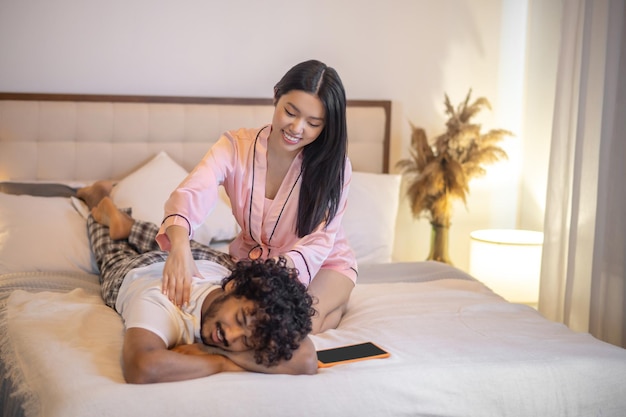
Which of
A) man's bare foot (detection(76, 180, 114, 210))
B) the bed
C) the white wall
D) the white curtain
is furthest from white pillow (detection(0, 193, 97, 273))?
the white curtain

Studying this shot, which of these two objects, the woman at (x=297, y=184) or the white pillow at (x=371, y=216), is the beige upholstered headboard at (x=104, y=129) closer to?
the white pillow at (x=371, y=216)

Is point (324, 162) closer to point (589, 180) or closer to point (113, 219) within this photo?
point (113, 219)

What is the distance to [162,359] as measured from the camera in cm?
173

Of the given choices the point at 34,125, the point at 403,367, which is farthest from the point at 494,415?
the point at 34,125

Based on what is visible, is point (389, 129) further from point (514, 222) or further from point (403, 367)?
point (403, 367)

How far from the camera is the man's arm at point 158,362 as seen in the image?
171 cm

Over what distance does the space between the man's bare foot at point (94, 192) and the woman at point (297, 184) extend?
100cm

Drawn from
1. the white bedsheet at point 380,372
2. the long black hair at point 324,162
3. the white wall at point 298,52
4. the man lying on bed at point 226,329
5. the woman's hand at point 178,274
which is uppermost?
the white wall at point 298,52

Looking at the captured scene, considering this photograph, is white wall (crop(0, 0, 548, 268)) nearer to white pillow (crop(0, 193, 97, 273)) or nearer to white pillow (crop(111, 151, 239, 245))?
white pillow (crop(111, 151, 239, 245))

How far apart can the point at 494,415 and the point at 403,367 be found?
0.90 feet

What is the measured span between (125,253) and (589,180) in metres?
1.95

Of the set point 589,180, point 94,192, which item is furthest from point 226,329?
point 589,180

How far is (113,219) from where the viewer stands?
2867mm

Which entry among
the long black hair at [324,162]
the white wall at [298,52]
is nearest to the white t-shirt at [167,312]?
the long black hair at [324,162]
